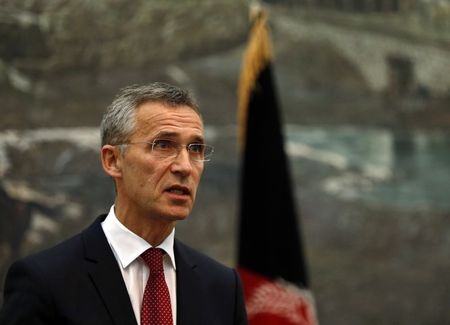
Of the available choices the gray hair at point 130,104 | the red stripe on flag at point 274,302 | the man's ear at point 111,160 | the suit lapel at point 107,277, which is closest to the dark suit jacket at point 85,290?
the suit lapel at point 107,277

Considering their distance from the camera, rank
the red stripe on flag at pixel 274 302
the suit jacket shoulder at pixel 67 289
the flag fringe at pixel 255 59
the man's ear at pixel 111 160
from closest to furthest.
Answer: the suit jacket shoulder at pixel 67 289
the man's ear at pixel 111 160
the red stripe on flag at pixel 274 302
the flag fringe at pixel 255 59

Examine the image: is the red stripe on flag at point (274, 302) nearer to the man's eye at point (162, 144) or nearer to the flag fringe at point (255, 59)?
the flag fringe at point (255, 59)

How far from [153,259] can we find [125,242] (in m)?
0.09

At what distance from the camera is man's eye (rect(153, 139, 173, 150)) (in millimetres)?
2027

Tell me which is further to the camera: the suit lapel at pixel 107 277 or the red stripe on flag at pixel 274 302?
the red stripe on flag at pixel 274 302

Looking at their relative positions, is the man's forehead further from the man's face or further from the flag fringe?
the flag fringe

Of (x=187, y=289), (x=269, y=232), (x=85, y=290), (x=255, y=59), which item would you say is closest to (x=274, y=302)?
(x=269, y=232)

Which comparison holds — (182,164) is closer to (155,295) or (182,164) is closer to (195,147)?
(195,147)

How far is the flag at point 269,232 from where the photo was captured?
6.02 m

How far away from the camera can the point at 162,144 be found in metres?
2.04

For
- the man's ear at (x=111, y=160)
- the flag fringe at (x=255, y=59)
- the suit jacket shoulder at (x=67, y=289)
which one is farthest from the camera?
the flag fringe at (x=255, y=59)

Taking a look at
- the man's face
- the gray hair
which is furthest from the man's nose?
the gray hair

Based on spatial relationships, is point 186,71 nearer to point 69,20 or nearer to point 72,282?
point 69,20

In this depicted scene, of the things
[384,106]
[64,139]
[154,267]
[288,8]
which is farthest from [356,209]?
[154,267]
